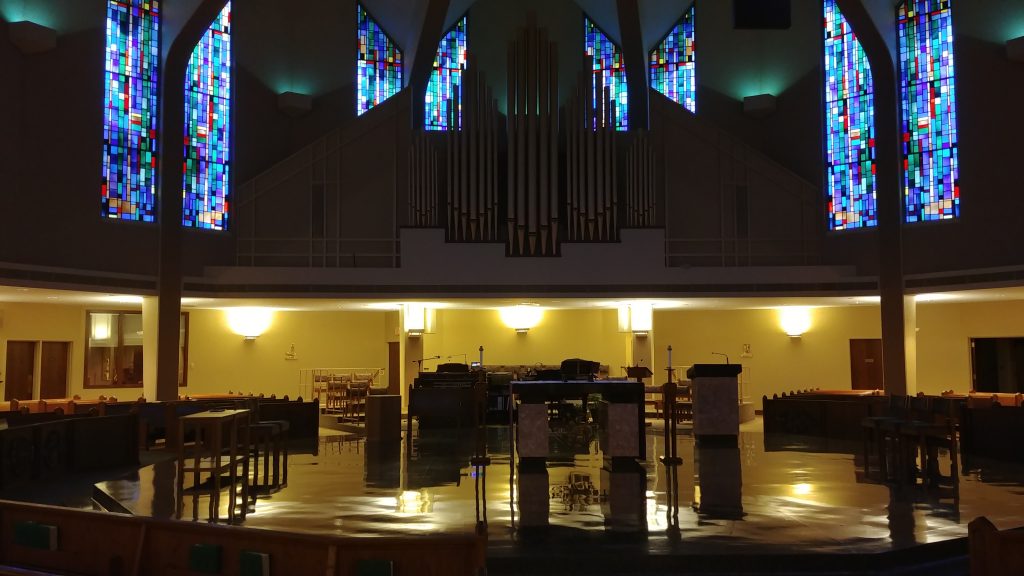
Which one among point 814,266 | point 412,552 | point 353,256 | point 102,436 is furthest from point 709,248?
point 412,552

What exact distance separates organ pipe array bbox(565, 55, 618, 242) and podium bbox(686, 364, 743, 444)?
217 inches

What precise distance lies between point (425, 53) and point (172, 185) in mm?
5054

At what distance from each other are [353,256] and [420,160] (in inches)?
82.4

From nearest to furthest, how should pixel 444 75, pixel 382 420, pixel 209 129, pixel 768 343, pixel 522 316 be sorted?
pixel 382 420, pixel 209 129, pixel 444 75, pixel 522 316, pixel 768 343

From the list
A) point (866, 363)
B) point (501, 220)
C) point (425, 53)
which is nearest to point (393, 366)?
point (501, 220)

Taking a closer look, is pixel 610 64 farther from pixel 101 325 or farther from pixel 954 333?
pixel 101 325

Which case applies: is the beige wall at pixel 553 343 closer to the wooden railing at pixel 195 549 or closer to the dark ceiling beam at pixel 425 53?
the dark ceiling beam at pixel 425 53

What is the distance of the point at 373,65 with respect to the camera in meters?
17.8

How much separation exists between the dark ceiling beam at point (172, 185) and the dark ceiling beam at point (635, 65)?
7.02m

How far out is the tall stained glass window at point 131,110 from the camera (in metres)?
14.3

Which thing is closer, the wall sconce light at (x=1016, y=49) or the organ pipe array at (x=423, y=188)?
the wall sconce light at (x=1016, y=49)

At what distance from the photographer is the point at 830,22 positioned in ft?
53.7

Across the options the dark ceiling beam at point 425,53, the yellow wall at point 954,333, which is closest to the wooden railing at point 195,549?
the dark ceiling beam at point 425,53

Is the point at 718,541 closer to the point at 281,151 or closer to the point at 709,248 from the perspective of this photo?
the point at 709,248
